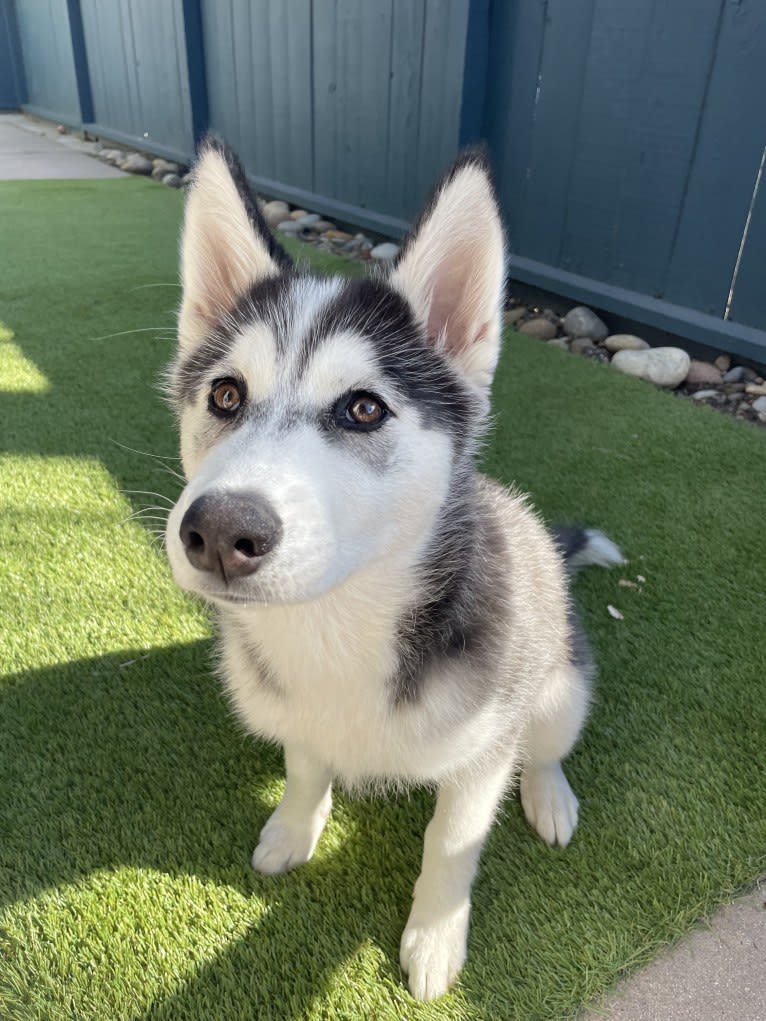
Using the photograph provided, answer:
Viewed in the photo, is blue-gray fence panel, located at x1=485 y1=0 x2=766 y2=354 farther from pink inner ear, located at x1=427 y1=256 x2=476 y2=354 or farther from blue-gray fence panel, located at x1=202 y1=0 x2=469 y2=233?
pink inner ear, located at x1=427 y1=256 x2=476 y2=354

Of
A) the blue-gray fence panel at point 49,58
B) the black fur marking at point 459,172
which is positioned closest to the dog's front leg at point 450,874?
the black fur marking at point 459,172

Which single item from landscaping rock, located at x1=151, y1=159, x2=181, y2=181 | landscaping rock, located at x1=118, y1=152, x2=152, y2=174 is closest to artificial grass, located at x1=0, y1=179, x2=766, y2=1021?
landscaping rock, located at x1=151, y1=159, x2=181, y2=181

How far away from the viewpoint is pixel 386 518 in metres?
1.49

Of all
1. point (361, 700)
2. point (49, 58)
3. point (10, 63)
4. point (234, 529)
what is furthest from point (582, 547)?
point (10, 63)

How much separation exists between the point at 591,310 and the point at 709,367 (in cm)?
105

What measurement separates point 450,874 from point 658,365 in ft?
12.5

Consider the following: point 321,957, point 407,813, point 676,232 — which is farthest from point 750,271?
point 321,957

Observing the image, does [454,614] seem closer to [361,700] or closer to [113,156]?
[361,700]

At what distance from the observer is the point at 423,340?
69.0 inches

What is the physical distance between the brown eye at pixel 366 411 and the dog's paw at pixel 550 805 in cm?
117

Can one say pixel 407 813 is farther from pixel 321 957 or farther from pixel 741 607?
pixel 741 607

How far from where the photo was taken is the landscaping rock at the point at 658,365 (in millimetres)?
4637

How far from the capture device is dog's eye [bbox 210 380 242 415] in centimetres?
156

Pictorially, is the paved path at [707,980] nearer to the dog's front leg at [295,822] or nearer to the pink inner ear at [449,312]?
the dog's front leg at [295,822]
